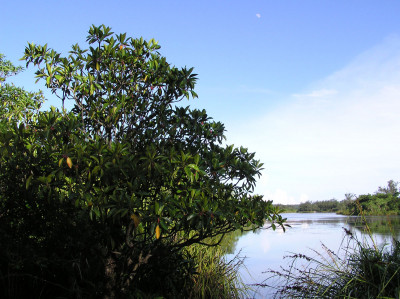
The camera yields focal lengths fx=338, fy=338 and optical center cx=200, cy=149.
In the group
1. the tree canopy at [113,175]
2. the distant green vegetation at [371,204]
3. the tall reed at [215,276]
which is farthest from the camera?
the distant green vegetation at [371,204]

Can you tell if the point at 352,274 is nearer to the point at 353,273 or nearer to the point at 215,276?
the point at 353,273

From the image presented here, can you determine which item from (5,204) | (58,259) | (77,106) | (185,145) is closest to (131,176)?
(185,145)

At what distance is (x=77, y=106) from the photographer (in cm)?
488

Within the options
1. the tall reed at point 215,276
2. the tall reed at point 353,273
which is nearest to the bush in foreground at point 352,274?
the tall reed at point 353,273

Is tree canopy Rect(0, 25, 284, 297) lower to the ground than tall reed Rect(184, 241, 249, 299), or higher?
higher

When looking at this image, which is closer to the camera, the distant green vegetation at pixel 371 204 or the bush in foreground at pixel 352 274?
the bush in foreground at pixel 352 274

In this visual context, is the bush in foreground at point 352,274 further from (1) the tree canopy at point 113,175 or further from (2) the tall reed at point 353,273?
(1) the tree canopy at point 113,175

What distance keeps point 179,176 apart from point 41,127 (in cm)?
164

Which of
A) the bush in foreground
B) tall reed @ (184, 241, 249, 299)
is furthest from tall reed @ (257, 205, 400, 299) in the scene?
tall reed @ (184, 241, 249, 299)

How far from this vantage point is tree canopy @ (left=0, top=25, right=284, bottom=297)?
11.7ft

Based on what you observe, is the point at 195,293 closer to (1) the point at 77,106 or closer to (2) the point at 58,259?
(2) the point at 58,259

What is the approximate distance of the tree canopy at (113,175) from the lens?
140 inches

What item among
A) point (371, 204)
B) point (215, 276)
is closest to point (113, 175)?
point (215, 276)

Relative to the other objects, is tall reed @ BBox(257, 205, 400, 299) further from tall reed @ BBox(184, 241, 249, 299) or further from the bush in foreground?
tall reed @ BBox(184, 241, 249, 299)
